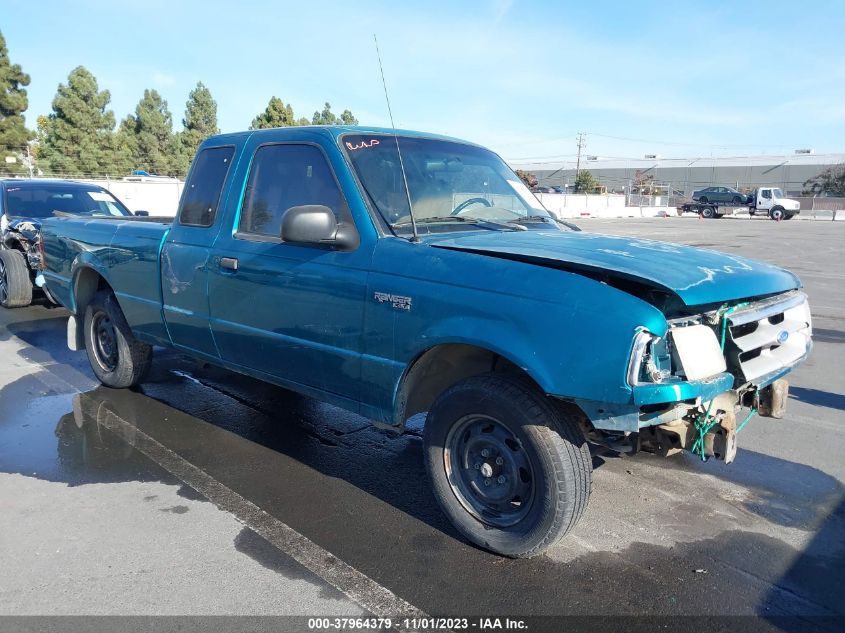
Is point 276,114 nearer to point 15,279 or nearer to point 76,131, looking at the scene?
point 76,131

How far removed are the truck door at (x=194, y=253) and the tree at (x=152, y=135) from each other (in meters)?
44.0

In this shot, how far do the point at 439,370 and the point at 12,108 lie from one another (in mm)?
44460

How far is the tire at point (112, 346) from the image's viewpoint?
18.0ft

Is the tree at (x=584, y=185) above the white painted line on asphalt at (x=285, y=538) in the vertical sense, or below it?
above

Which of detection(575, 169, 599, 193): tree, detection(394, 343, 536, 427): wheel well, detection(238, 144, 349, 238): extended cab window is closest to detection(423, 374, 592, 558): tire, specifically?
detection(394, 343, 536, 427): wheel well

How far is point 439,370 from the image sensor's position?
3.42 m

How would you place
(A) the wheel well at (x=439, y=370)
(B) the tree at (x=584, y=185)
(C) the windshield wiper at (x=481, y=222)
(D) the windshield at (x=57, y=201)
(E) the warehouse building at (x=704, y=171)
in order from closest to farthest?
(A) the wheel well at (x=439, y=370) < (C) the windshield wiper at (x=481, y=222) < (D) the windshield at (x=57, y=201) < (B) the tree at (x=584, y=185) < (E) the warehouse building at (x=704, y=171)

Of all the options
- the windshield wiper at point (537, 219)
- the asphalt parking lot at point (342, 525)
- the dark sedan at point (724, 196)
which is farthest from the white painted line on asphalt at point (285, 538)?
the dark sedan at point (724, 196)

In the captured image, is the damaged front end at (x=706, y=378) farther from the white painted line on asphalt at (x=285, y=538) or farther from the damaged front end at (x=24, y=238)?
the damaged front end at (x=24, y=238)

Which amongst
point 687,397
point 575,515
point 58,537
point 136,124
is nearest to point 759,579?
point 575,515

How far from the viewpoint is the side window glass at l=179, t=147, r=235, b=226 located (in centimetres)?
439

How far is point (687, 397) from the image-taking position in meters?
2.54

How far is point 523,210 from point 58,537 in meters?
3.27

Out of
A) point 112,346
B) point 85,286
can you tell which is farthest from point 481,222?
point 85,286
